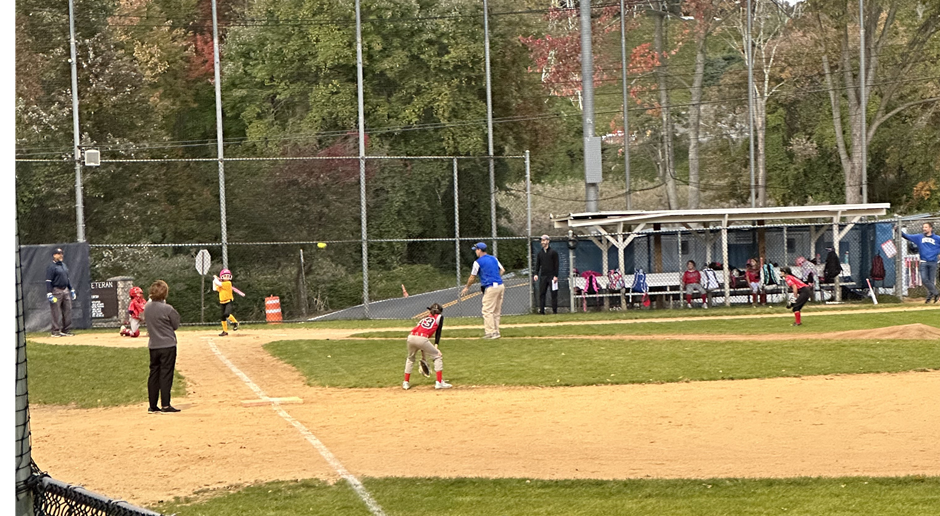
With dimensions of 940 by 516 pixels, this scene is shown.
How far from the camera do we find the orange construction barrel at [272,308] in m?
33.4

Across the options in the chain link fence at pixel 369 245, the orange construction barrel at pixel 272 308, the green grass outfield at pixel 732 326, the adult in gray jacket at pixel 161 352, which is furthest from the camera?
the orange construction barrel at pixel 272 308

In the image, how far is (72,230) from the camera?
131ft

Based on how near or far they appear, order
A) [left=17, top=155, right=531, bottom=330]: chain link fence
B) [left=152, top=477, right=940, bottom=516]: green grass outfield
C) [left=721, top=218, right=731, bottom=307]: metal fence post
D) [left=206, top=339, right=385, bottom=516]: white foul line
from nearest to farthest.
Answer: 1. [left=152, top=477, right=940, bottom=516]: green grass outfield
2. [left=206, top=339, right=385, bottom=516]: white foul line
3. [left=721, top=218, right=731, bottom=307]: metal fence post
4. [left=17, top=155, right=531, bottom=330]: chain link fence

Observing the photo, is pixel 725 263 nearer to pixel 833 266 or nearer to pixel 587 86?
pixel 833 266

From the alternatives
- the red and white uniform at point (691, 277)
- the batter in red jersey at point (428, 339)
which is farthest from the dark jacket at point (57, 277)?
the red and white uniform at point (691, 277)

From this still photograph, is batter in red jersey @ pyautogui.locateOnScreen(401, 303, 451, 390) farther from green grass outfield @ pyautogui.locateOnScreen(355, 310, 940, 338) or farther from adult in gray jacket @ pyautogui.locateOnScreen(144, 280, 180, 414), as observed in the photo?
green grass outfield @ pyautogui.locateOnScreen(355, 310, 940, 338)

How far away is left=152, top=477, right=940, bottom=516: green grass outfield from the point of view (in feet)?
27.7

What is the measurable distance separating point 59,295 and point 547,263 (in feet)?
41.3

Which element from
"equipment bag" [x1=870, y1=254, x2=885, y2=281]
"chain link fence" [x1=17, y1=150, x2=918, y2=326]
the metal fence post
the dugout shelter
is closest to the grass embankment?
the metal fence post

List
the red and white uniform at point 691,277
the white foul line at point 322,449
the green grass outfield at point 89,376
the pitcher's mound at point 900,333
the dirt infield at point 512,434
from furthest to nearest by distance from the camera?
the red and white uniform at point 691,277 → the pitcher's mound at point 900,333 → the green grass outfield at point 89,376 → the dirt infield at point 512,434 → the white foul line at point 322,449

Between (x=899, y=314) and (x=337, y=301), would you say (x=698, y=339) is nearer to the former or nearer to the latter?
(x=899, y=314)

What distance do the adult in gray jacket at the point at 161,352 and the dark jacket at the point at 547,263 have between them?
16.6 m

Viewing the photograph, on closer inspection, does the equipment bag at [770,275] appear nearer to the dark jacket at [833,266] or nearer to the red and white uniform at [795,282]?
the dark jacket at [833,266]

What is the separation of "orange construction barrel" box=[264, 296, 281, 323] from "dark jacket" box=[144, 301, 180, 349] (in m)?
18.3
